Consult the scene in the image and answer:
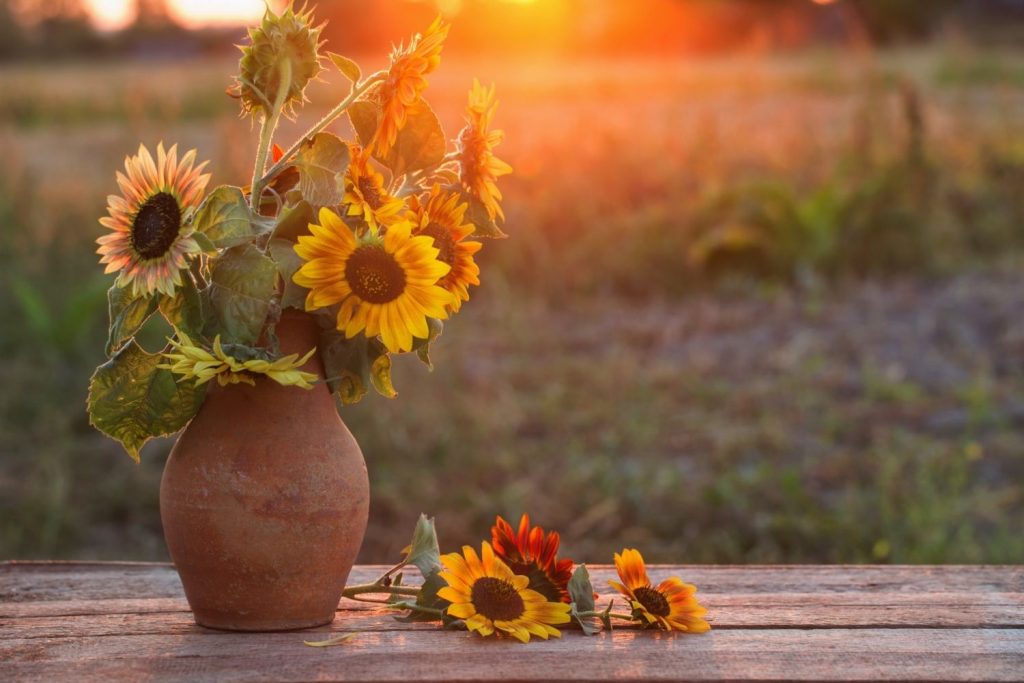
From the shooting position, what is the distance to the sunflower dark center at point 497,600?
119 cm

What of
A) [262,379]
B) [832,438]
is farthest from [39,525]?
[262,379]

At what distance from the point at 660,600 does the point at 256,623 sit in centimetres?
40

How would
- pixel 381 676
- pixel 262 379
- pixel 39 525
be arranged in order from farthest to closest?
pixel 39 525 → pixel 262 379 → pixel 381 676

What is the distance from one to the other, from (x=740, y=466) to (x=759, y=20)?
1414 cm

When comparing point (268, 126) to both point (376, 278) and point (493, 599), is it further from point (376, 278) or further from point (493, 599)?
point (493, 599)

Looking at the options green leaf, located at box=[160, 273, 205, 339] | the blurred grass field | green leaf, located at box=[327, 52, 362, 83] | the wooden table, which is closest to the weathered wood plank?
the wooden table

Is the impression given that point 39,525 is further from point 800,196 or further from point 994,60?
point 994,60

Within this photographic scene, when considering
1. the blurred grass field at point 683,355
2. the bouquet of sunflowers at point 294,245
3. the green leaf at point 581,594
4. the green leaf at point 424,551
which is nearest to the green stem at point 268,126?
the bouquet of sunflowers at point 294,245

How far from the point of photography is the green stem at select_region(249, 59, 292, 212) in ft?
3.79

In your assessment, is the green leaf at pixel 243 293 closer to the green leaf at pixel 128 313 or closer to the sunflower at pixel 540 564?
the green leaf at pixel 128 313

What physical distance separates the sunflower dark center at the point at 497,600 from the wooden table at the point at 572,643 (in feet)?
0.09

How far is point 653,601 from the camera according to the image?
1.23 meters

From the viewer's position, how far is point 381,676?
106cm

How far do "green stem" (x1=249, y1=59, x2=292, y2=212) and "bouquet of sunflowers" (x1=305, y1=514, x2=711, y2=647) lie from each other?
0.37 metres
